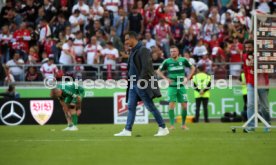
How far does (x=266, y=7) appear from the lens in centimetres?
3150

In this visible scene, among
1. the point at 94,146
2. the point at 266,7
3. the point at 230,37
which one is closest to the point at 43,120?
the point at 230,37

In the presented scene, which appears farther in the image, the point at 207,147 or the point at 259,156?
the point at 207,147

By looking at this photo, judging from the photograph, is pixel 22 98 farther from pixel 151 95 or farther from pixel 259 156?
pixel 259 156

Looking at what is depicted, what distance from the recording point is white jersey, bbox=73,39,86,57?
29.8 meters

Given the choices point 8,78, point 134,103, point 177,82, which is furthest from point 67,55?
point 134,103

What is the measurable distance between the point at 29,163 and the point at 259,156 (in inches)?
148

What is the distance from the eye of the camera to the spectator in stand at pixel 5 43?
30562 mm

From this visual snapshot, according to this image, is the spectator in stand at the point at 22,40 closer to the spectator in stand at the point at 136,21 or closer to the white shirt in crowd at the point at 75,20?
the white shirt in crowd at the point at 75,20

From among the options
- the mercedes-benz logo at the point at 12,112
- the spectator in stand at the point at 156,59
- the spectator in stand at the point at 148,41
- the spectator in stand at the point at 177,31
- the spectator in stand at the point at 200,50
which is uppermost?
the spectator in stand at the point at 177,31

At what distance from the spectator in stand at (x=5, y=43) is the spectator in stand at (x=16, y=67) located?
0.81 meters

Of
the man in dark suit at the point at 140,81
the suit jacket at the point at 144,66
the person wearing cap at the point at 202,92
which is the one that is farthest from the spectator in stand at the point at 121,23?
the suit jacket at the point at 144,66

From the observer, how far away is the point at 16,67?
29.7 meters

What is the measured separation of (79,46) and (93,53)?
2.42 feet

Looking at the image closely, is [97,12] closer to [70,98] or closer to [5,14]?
[5,14]
